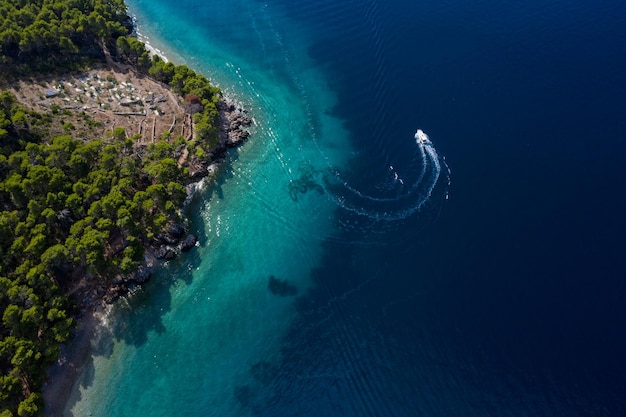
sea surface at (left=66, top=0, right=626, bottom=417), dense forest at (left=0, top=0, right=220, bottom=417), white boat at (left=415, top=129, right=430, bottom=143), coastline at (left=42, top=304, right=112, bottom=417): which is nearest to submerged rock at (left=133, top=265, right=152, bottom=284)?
sea surface at (left=66, top=0, right=626, bottom=417)

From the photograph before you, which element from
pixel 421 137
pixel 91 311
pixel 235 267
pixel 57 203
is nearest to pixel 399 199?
pixel 421 137

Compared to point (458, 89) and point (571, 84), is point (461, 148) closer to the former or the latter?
point (458, 89)

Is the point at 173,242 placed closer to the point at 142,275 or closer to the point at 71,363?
the point at 142,275

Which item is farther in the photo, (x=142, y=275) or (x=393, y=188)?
(x=393, y=188)

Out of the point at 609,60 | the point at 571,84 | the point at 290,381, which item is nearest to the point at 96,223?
the point at 290,381

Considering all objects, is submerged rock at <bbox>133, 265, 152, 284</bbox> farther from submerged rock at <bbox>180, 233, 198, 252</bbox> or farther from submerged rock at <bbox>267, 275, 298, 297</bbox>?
submerged rock at <bbox>267, 275, 298, 297</bbox>

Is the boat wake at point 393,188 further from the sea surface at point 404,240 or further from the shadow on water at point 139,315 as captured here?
the shadow on water at point 139,315
